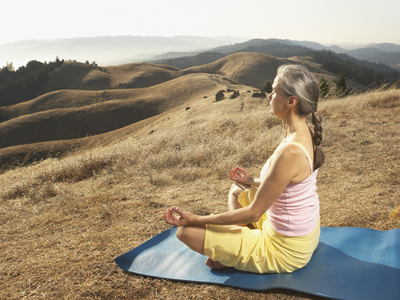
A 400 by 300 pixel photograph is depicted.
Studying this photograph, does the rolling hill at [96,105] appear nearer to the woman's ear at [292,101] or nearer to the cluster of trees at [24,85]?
the cluster of trees at [24,85]

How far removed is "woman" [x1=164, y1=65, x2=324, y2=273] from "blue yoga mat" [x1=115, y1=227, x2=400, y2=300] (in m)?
0.11

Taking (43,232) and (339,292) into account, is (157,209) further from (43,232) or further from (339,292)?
(339,292)

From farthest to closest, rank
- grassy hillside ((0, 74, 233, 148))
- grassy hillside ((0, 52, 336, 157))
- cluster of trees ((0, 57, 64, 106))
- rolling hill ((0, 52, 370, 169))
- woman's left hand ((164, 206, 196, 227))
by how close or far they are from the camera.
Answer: cluster of trees ((0, 57, 64, 106)) → grassy hillside ((0, 74, 233, 148)) → grassy hillside ((0, 52, 336, 157)) → rolling hill ((0, 52, 370, 169)) → woman's left hand ((164, 206, 196, 227))

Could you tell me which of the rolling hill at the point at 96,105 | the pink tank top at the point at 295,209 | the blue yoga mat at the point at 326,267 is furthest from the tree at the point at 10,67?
the pink tank top at the point at 295,209

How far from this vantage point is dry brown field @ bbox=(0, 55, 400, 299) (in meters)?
2.21

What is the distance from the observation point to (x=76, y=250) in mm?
2713

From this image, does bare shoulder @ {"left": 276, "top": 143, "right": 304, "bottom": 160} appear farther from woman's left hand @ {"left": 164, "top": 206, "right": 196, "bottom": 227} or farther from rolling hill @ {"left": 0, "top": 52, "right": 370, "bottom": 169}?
rolling hill @ {"left": 0, "top": 52, "right": 370, "bottom": 169}

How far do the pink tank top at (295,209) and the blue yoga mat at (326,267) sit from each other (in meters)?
0.44

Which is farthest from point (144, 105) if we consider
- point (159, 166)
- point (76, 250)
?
point (76, 250)

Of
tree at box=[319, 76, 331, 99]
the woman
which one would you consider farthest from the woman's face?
tree at box=[319, 76, 331, 99]

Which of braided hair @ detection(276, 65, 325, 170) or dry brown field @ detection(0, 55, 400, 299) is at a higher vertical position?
braided hair @ detection(276, 65, 325, 170)

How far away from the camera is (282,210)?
5.96ft

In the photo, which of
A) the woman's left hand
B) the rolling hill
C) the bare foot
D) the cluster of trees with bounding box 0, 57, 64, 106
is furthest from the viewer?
the cluster of trees with bounding box 0, 57, 64, 106

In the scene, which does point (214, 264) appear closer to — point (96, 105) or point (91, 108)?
point (91, 108)
